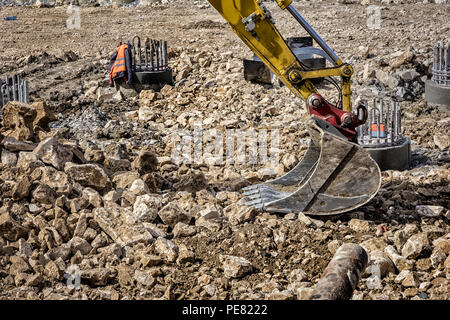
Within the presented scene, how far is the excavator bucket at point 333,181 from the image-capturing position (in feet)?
18.6

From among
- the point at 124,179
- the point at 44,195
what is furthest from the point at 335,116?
the point at 44,195

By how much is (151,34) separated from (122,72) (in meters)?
5.45

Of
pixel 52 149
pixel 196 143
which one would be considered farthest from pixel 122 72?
pixel 52 149

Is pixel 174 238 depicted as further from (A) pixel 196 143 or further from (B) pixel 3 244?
(A) pixel 196 143

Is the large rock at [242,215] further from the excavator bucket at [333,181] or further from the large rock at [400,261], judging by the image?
the large rock at [400,261]

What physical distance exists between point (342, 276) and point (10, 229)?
2702 millimetres

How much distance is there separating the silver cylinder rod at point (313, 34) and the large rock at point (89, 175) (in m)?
2.31

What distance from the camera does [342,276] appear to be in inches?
161

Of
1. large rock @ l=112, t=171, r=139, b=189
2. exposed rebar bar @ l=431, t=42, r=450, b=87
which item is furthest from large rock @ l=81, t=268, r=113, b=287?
exposed rebar bar @ l=431, t=42, r=450, b=87

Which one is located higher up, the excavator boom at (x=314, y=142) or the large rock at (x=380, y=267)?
the excavator boom at (x=314, y=142)

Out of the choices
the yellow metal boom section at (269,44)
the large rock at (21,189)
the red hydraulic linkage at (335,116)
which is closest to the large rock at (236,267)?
the red hydraulic linkage at (335,116)

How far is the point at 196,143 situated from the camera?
8539 mm

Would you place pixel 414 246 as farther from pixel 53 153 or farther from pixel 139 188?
pixel 53 153

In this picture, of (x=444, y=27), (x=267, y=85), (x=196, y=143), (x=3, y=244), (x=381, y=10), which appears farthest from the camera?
(x=381, y=10)
